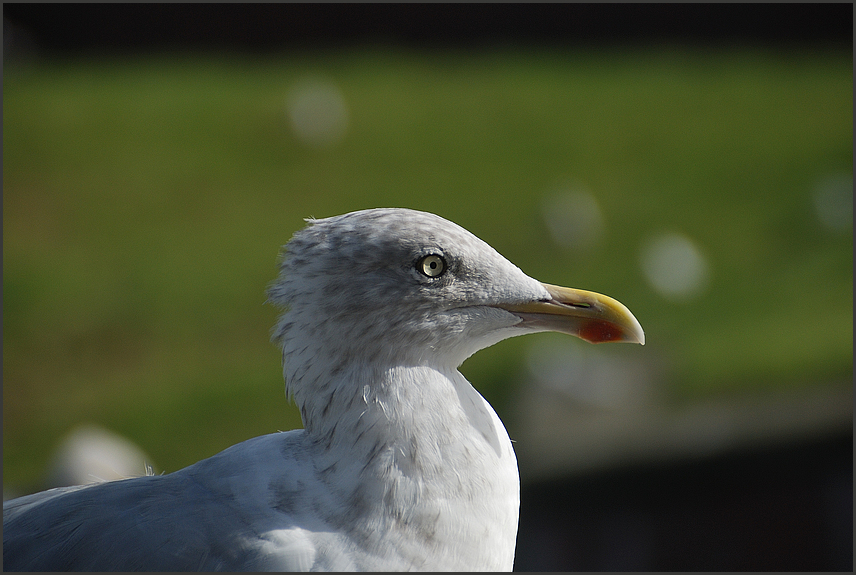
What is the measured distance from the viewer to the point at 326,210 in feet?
20.6

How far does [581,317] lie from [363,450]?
49 centimetres

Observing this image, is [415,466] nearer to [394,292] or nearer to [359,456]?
[359,456]

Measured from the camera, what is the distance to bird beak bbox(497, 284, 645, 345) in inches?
57.1

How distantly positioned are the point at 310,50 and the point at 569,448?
636cm

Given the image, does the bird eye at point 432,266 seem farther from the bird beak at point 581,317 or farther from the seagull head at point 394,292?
the bird beak at point 581,317

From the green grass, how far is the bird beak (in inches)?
117

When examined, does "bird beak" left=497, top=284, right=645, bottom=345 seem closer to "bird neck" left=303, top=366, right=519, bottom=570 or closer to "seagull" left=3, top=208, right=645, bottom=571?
"seagull" left=3, top=208, right=645, bottom=571

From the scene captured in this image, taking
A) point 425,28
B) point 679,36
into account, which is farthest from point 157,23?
point 679,36

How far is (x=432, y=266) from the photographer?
138 centimetres

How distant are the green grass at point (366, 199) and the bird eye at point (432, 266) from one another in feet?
10.2

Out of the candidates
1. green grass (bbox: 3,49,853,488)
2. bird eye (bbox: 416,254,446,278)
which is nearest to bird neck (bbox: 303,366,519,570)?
bird eye (bbox: 416,254,446,278)

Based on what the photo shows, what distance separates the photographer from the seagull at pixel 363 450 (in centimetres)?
130

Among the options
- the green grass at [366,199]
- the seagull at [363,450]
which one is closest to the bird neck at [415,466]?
the seagull at [363,450]

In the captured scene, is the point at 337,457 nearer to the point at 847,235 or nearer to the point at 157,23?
the point at 847,235
